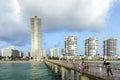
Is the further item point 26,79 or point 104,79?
point 26,79

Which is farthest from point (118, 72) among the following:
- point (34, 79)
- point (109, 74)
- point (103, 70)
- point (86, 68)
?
point (34, 79)

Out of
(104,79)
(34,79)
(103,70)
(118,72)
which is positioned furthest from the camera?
(34,79)

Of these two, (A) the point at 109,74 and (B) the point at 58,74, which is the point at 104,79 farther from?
(B) the point at 58,74

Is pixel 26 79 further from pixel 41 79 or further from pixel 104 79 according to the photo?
pixel 104 79

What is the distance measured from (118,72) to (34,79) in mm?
51495

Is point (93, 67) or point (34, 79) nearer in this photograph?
point (93, 67)

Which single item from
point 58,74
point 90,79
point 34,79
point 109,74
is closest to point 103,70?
point 90,79

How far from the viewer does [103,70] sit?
119 feet

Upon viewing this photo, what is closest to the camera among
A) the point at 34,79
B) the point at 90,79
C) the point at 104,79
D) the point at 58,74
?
the point at 104,79

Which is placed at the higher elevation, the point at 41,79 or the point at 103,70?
the point at 103,70

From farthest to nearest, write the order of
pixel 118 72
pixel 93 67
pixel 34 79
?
1. pixel 34 79
2. pixel 93 67
3. pixel 118 72

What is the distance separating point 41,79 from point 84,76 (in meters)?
42.7

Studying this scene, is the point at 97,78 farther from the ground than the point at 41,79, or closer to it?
farther from the ground

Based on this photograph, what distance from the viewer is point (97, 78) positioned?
3209cm
